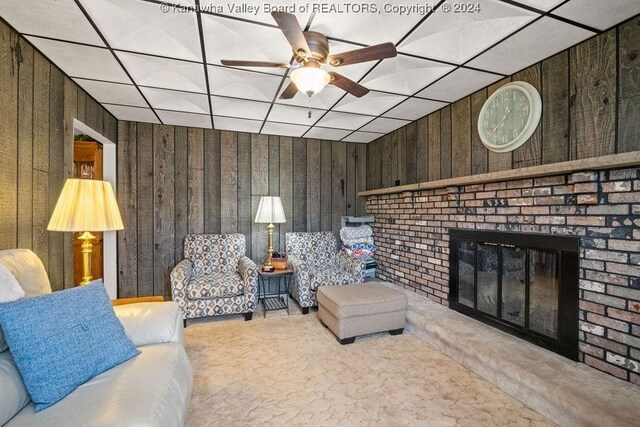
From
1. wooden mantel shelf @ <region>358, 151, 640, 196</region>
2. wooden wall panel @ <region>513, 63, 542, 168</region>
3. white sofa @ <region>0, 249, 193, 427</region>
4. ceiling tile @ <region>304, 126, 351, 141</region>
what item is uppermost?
ceiling tile @ <region>304, 126, 351, 141</region>

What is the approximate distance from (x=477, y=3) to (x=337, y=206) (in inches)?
126

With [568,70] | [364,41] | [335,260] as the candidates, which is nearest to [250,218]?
[335,260]

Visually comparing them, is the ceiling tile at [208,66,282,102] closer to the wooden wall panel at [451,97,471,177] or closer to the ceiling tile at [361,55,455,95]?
the ceiling tile at [361,55,455,95]

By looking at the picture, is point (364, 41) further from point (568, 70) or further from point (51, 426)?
point (51, 426)

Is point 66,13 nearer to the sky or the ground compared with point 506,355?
nearer to the sky

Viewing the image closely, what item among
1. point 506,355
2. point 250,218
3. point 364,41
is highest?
point 364,41

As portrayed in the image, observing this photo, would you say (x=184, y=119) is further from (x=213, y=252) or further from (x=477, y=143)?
(x=477, y=143)

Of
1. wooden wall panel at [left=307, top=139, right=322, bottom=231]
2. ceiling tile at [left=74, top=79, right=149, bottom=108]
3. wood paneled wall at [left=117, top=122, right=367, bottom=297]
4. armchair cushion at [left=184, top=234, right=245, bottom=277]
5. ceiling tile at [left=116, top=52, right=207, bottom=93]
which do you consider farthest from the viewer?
wooden wall panel at [left=307, top=139, right=322, bottom=231]

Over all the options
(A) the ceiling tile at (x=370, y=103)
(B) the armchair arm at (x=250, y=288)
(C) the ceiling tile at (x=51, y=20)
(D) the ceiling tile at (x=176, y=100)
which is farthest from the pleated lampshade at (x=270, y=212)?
(C) the ceiling tile at (x=51, y=20)

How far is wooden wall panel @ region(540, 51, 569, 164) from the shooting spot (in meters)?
2.05

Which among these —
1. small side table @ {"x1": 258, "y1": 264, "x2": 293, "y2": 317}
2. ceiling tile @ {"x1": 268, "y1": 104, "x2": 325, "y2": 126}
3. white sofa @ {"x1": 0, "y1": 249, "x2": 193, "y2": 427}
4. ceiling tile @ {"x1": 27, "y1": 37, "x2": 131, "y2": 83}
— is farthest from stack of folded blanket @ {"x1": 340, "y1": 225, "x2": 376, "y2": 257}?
ceiling tile @ {"x1": 27, "y1": 37, "x2": 131, "y2": 83}

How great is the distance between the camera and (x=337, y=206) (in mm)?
4586

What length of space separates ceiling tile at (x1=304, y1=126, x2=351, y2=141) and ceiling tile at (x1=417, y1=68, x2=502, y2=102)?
1.43 metres

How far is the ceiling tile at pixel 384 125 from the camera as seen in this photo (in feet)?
11.8
